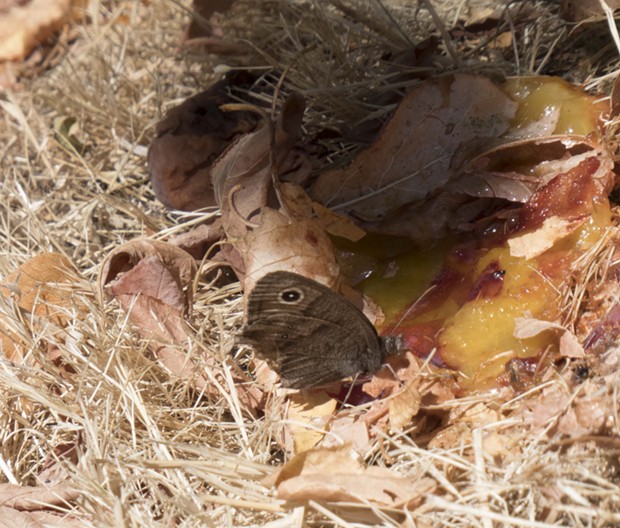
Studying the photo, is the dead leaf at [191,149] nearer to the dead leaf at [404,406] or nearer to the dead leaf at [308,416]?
the dead leaf at [308,416]

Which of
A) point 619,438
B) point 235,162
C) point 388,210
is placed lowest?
point 619,438

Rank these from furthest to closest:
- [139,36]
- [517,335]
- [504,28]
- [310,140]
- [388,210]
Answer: [139,36]
[504,28]
[310,140]
[388,210]
[517,335]

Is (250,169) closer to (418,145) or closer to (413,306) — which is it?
(418,145)

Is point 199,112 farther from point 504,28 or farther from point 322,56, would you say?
point 504,28

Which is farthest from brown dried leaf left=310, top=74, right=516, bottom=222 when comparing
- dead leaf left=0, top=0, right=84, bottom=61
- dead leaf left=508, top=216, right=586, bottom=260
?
dead leaf left=0, top=0, right=84, bottom=61

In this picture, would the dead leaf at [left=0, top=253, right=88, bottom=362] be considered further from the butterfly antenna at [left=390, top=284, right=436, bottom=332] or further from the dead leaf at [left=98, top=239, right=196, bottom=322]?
the butterfly antenna at [left=390, top=284, right=436, bottom=332]

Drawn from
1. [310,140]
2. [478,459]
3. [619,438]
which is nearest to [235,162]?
[310,140]
